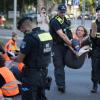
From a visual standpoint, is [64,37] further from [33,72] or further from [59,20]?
[33,72]

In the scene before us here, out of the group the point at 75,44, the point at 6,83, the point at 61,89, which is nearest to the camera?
the point at 6,83

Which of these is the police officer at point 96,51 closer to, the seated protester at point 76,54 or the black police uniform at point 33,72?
the seated protester at point 76,54

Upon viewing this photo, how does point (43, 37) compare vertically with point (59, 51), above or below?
above

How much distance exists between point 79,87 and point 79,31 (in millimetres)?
1457

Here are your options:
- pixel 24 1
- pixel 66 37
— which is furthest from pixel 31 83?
pixel 24 1

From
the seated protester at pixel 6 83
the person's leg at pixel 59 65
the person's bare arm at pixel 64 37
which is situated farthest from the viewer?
the person's leg at pixel 59 65

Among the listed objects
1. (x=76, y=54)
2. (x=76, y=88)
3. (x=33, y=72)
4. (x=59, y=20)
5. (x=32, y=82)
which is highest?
(x=59, y=20)

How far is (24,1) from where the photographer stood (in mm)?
58594

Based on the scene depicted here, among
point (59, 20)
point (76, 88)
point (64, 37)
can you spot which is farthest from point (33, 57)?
point (76, 88)

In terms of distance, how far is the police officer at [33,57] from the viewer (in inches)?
264

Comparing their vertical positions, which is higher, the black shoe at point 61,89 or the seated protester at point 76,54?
the seated protester at point 76,54

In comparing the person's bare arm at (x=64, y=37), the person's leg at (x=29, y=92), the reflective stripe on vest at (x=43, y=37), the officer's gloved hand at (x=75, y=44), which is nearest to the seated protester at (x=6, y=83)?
A: the person's leg at (x=29, y=92)

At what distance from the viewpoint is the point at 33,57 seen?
6.84m

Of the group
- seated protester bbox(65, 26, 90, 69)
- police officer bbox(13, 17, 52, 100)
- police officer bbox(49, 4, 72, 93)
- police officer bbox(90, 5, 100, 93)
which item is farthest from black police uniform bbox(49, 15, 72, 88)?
police officer bbox(13, 17, 52, 100)
